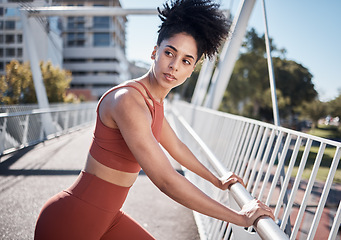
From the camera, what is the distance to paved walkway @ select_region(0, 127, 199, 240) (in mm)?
3705

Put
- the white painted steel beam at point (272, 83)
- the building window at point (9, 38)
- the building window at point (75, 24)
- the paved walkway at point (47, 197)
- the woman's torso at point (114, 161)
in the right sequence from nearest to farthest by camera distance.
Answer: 1. the woman's torso at point (114, 161)
2. the paved walkway at point (47, 197)
3. the white painted steel beam at point (272, 83)
4. the building window at point (9, 38)
5. the building window at point (75, 24)

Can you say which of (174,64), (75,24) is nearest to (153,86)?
(174,64)

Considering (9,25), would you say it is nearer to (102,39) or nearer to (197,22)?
(197,22)

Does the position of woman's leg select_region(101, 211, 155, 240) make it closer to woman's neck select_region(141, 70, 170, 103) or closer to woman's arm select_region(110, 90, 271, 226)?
woman's arm select_region(110, 90, 271, 226)

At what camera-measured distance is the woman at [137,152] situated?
1.27 meters

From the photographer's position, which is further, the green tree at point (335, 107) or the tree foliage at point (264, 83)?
the tree foliage at point (264, 83)

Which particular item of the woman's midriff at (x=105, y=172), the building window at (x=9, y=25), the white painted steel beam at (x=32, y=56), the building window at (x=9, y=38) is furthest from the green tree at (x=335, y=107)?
the building window at (x=9, y=38)

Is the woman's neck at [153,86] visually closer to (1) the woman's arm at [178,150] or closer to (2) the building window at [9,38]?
(1) the woman's arm at [178,150]

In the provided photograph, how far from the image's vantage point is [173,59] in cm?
155

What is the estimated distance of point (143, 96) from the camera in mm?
1408

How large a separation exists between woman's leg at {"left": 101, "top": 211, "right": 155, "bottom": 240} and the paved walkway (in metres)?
1.96

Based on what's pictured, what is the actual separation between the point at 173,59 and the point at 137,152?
0.54 metres

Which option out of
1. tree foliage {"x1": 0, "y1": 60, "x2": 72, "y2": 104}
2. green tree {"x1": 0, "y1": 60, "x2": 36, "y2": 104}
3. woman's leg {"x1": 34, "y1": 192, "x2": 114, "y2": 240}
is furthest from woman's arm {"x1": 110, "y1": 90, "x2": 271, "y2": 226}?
green tree {"x1": 0, "y1": 60, "x2": 36, "y2": 104}

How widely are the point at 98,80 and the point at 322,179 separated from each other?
2907 inches
